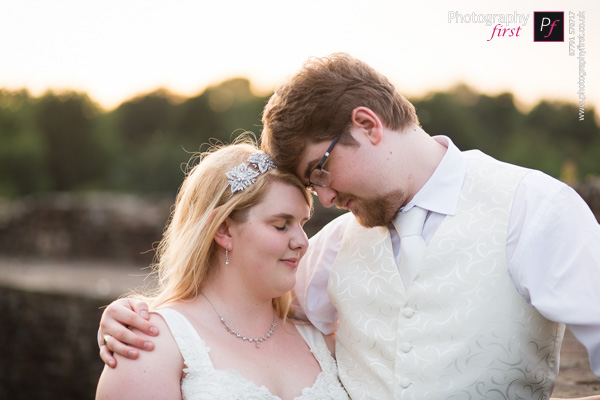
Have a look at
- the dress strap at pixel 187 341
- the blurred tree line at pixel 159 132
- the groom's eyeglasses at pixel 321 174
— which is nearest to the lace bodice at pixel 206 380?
the dress strap at pixel 187 341

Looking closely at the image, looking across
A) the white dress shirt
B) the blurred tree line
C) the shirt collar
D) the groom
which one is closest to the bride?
the groom

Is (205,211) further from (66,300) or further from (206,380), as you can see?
(66,300)

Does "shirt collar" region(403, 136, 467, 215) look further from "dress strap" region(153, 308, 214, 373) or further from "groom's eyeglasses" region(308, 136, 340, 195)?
"dress strap" region(153, 308, 214, 373)

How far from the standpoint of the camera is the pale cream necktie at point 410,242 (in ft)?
7.72

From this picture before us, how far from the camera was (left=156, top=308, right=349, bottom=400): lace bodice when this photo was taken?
2381 millimetres

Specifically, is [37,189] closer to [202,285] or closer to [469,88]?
[469,88]

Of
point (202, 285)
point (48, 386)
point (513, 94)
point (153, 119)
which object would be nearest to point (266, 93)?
point (153, 119)

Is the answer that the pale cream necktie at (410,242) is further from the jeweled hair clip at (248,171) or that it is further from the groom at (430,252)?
the jeweled hair clip at (248,171)

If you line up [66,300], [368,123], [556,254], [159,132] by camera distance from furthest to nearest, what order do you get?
[159,132] → [66,300] → [368,123] → [556,254]

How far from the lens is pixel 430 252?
230 centimetres

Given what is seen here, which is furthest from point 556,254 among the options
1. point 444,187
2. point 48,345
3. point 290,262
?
point 48,345

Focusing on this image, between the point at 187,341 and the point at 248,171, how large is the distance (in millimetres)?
776

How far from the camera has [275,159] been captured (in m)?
2.72

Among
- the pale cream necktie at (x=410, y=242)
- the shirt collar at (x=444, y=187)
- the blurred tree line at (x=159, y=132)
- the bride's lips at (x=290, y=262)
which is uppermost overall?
the shirt collar at (x=444, y=187)
